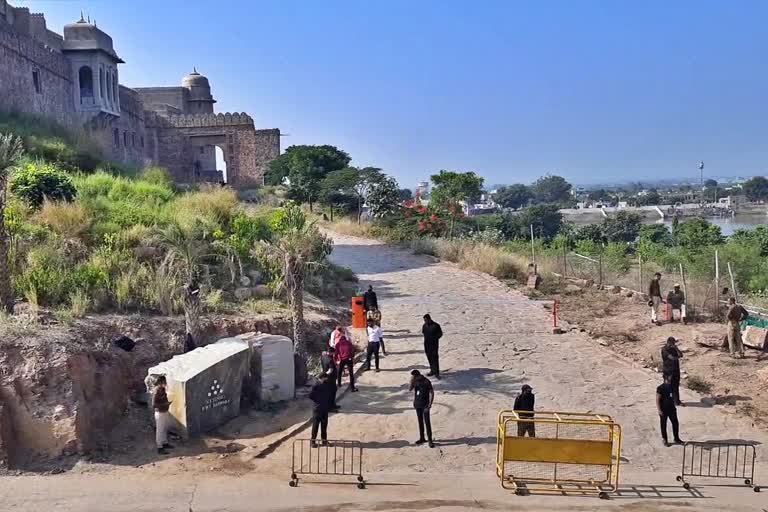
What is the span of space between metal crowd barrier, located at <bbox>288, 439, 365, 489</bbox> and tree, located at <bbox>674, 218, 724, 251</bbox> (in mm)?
27158

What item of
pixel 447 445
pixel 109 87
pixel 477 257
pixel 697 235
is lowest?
pixel 447 445

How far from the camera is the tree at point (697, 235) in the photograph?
3428 cm

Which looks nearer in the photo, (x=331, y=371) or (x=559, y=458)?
(x=559, y=458)

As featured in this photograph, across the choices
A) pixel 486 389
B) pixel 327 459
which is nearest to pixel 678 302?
pixel 486 389

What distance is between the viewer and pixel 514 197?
158000 millimetres

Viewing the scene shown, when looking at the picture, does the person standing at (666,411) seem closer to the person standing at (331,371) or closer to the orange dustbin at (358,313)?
the person standing at (331,371)

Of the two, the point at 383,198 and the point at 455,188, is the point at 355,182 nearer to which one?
the point at 383,198

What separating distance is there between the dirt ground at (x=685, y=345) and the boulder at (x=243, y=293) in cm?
758

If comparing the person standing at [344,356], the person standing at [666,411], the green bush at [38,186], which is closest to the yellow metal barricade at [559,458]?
the person standing at [666,411]

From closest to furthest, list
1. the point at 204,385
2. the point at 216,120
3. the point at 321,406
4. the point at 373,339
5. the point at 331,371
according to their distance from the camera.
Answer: the point at 321,406
the point at 204,385
the point at 331,371
the point at 373,339
the point at 216,120

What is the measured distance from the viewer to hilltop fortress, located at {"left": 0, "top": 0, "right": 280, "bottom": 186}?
2698 cm

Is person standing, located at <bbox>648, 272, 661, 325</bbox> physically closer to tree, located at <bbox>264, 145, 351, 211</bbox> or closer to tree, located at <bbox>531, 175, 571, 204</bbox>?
tree, located at <bbox>264, 145, 351, 211</bbox>

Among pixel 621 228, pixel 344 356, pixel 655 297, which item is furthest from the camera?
pixel 621 228

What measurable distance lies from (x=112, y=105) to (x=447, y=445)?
101 feet
